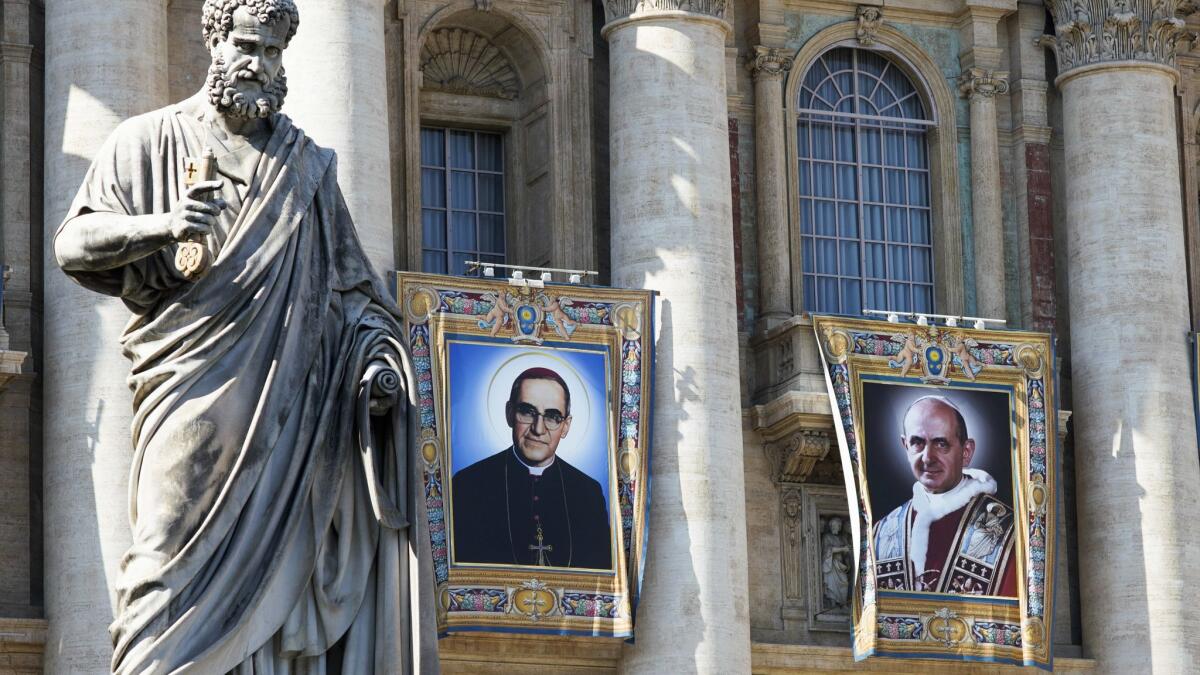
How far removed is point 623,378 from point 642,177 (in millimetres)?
1845

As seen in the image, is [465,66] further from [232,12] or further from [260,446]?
[260,446]

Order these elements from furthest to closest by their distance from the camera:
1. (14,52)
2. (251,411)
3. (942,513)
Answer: (942,513) < (14,52) < (251,411)

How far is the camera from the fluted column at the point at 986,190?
28688 millimetres

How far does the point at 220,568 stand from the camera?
26.3ft

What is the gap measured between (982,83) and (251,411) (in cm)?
2172

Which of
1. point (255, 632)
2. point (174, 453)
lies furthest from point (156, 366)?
point (255, 632)

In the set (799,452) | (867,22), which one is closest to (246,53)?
(799,452)

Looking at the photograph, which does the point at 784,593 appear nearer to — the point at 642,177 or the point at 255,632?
the point at 642,177

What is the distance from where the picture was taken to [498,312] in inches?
1001

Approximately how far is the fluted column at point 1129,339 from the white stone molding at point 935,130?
111 centimetres

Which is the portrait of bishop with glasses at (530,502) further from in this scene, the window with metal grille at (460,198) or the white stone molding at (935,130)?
the white stone molding at (935,130)

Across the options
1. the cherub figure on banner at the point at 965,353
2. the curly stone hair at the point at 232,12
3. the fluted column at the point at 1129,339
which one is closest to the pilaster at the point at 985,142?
the fluted column at the point at 1129,339

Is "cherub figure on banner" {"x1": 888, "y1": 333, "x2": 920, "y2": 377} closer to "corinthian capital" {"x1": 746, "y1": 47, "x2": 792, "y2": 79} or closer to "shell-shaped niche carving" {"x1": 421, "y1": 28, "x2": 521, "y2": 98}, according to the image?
"corinthian capital" {"x1": 746, "y1": 47, "x2": 792, "y2": 79}

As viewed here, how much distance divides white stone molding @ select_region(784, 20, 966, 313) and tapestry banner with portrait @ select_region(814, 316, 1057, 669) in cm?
164
